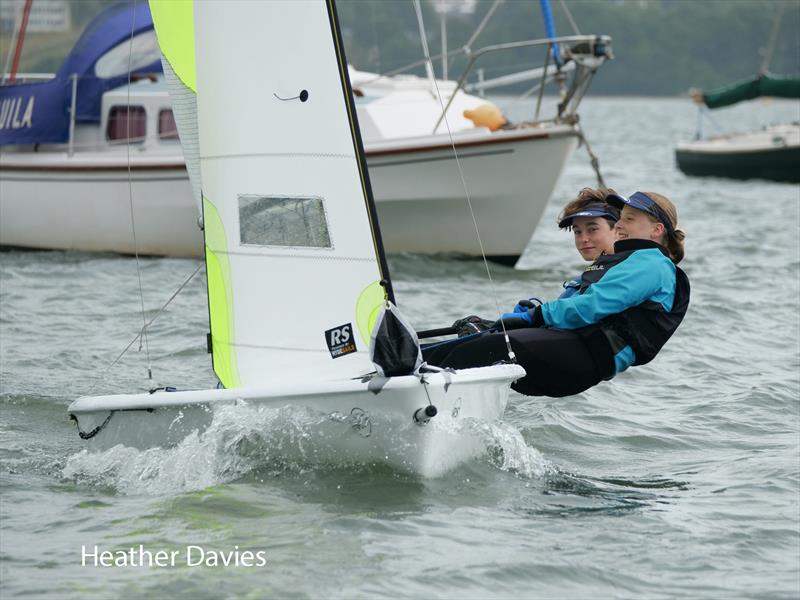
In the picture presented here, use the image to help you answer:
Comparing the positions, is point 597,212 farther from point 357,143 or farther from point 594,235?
point 357,143

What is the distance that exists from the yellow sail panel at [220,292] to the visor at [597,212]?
4.87ft

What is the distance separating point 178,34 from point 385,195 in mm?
6349

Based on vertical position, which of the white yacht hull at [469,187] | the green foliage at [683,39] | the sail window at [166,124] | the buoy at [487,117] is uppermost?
the green foliage at [683,39]

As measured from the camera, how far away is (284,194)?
5.18 m

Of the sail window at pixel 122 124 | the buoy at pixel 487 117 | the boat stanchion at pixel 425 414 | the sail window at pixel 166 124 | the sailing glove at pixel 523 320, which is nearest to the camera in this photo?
the boat stanchion at pixel 425 414

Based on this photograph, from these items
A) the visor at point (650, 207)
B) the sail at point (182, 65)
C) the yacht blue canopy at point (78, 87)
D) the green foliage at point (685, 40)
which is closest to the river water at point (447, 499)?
the sail at point (182, 65)

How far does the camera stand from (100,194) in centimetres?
1216

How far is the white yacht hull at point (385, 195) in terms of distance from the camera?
37.7ft

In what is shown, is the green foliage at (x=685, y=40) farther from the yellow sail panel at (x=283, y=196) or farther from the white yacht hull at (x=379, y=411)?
the white yacht hull at (x=379, y=411)

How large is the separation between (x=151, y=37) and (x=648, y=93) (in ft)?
265

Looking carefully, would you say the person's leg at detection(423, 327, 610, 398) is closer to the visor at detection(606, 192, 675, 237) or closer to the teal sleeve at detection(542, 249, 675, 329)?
the teal sleeve at detection(542, 249, 675, 329)

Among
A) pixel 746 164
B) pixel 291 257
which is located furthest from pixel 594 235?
pixel 746 164

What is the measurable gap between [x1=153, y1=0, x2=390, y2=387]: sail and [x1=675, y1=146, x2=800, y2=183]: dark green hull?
61.7 feet

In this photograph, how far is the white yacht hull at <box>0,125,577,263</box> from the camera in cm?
1149
